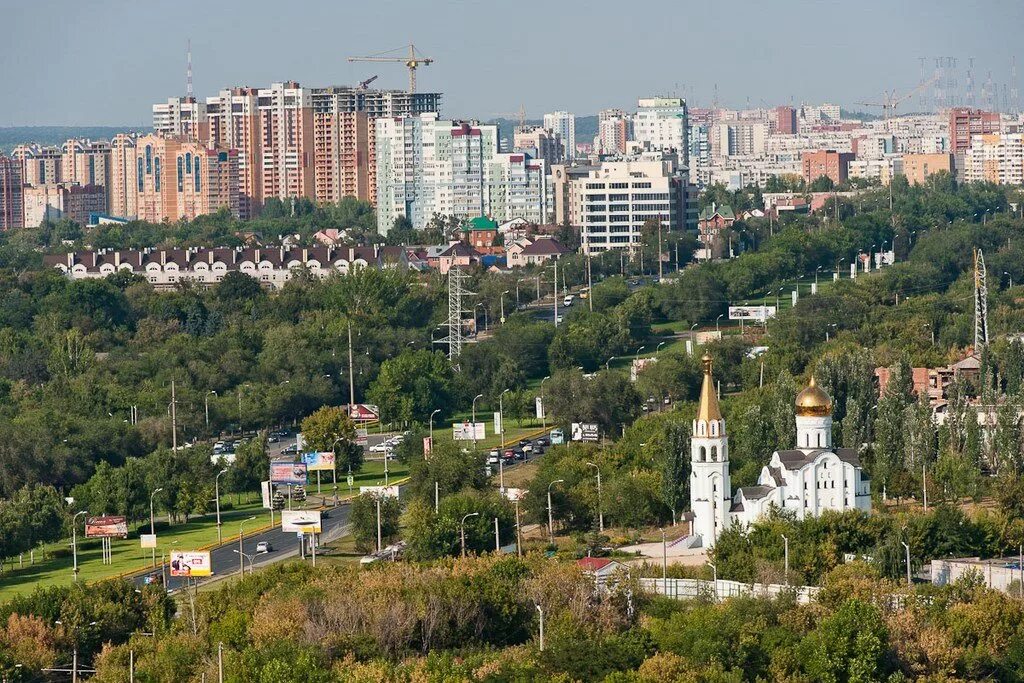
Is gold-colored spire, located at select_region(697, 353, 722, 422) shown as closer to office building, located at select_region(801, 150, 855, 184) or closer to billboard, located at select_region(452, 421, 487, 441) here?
billboard, located at select_region(452, 421, 487, 441)

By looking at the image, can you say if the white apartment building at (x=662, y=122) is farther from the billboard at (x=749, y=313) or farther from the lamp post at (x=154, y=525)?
the lamp post at (x=154, y=525)

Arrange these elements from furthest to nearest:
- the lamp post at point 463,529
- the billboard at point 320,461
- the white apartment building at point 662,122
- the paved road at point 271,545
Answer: the white apartment building at point 662,122
the billboard at point 320,461
the paved road at point 271,545
the lamp post at point 463,529

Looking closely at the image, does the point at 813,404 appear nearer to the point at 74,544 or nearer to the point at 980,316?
the point at 74,544

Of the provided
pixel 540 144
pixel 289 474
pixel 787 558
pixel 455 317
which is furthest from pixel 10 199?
pixel 787 558

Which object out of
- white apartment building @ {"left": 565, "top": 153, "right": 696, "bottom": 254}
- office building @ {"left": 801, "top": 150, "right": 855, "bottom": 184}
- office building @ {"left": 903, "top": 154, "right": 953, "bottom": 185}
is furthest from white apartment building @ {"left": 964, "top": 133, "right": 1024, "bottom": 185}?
white apartment building @ {"left": 565, "top": 153, "right": 696, "bottom": 254}

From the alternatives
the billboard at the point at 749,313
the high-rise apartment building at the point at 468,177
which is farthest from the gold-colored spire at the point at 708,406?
the high-rise apartment building at the point at 468,177
